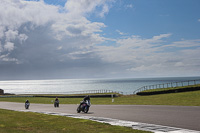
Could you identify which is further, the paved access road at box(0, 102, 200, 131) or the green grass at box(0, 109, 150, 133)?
the paved access road at box(0, 102, 200, 131)

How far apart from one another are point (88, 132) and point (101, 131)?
608 millimetres

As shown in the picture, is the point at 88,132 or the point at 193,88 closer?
the point at 88,132

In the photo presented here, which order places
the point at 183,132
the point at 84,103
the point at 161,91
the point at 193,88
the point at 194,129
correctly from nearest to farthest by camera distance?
the point at 183,132 < the point at 194,129 < the point at 84,103 < the point at 193,88 < the point at 161,91

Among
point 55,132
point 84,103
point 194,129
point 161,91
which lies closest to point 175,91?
point 161,91

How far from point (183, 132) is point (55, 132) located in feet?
18.7

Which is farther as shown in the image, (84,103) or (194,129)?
(84,103)

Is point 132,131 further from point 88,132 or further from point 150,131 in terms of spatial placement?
point 88,132

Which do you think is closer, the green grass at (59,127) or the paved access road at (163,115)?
the green grass at (59,127)

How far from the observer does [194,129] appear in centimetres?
1054

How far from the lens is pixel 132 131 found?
408 inches

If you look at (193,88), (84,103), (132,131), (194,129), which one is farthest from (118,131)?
(193,88)

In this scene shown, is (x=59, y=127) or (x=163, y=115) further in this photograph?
(x=163, y=115)

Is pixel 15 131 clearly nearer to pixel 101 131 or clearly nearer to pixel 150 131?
pixel 101 131

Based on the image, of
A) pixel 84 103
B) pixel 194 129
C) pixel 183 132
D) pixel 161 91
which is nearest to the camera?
pixel 183 132
